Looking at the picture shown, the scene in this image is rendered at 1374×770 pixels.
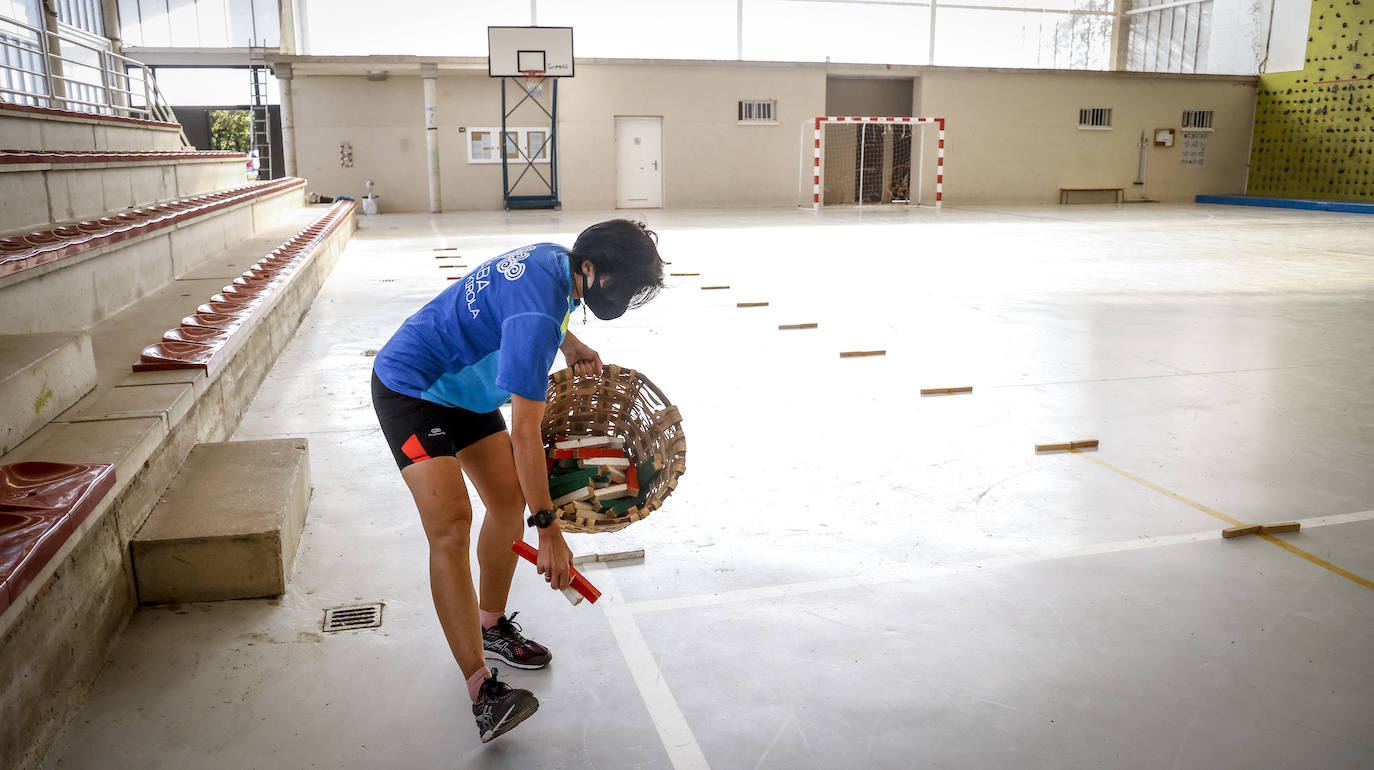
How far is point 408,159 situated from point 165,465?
2100 centimetres

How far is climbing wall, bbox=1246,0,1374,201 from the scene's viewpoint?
23.2 m

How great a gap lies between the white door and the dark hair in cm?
2216

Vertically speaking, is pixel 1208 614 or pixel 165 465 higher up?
pixel 165 465

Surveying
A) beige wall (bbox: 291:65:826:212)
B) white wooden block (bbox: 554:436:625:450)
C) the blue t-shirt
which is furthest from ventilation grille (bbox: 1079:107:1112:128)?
the blue t-shirt

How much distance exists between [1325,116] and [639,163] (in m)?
17.6

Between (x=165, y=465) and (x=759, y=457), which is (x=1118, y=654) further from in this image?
(x=165, y=465)

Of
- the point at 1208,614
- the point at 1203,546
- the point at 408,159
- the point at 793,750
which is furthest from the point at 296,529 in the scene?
the point at 408,159

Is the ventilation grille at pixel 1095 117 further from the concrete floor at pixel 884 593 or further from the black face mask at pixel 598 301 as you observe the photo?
the black face mask at pixel 598 301

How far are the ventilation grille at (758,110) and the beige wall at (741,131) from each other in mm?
222

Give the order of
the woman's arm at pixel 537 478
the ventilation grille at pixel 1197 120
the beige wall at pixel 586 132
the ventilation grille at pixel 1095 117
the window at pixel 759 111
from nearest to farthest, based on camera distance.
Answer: the woman's arm at pixel 537 478
the beige wall at pixel 586 132
the window at pixel 759 111
the ventilation grille at pixel 1095 117
the ventilation grille at pixel 1197 120

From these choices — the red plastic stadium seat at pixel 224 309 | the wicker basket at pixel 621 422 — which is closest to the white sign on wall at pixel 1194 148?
the red plastic stadium seat at pixel 224 309

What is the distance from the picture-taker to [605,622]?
2.85 m

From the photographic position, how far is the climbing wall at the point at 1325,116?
23234 millimetres

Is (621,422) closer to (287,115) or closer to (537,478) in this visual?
(537,478)
